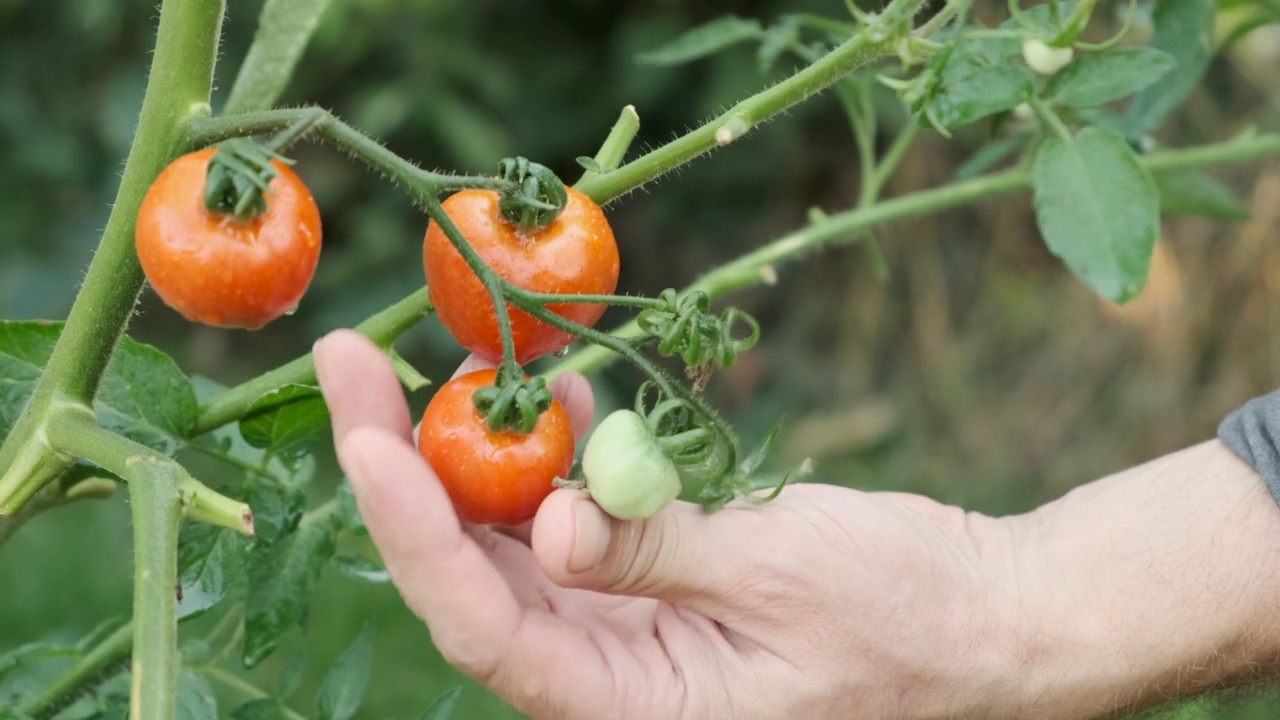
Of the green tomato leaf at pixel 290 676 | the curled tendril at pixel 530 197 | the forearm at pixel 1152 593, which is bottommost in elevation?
the forearm at pixel 1152 593

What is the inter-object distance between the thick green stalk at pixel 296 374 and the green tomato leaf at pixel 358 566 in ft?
0.59

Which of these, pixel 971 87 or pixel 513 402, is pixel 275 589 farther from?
pixel 971 87

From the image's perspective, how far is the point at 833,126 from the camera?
10.5 ft

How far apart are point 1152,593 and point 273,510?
0.76 m

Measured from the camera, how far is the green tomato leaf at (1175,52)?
1102mm

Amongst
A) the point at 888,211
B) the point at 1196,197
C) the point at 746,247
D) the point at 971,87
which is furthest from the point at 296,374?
the point at 746,247

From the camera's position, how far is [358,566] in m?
1.06

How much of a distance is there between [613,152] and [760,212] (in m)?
2.24

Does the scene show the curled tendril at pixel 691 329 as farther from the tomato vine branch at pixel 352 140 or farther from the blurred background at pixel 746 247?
the blurred background at pixel 746 247

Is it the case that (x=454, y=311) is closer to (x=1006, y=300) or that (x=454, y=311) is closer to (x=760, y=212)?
(x=760, y=212)

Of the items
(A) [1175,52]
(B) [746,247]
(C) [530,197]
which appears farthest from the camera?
(B) [746,247]

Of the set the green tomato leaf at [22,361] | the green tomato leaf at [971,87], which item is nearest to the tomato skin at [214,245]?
the green tomato leaf at [22,361]

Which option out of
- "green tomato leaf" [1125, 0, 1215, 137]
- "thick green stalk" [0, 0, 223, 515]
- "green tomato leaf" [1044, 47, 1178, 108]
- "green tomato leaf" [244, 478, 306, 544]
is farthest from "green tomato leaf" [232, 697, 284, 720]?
"green tomato leaf" [1125, 0, 1215, 137]

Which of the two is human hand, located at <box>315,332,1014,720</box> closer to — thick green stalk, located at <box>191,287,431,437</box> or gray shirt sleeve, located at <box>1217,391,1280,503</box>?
thick green stalk, located at <box>191,287,431,437</box>
